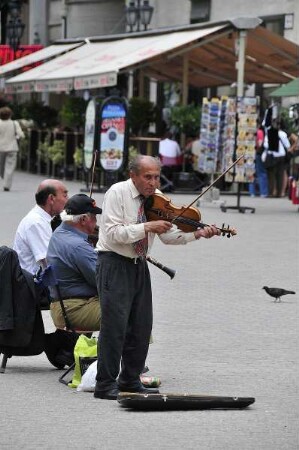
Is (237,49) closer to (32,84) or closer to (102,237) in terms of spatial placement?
(32,84)

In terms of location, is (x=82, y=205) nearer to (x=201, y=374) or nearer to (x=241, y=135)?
(x=201, y=374)

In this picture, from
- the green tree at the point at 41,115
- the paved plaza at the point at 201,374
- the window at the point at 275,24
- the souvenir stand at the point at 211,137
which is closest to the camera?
the paved plaza at the point at 201,374

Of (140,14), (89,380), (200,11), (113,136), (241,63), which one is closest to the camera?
(89,380)

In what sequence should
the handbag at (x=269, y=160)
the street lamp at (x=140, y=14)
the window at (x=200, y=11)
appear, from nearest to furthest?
the handbag at (x=269, y=160), the street lamp at (x=140, y=14), the window at (x=200, y=11)

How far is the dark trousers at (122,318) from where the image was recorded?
8.91 metres

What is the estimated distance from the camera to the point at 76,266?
10.1 m

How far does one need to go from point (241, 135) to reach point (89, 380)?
16541 mm

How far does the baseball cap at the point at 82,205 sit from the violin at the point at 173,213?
3.93ft

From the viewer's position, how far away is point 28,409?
8.70 m

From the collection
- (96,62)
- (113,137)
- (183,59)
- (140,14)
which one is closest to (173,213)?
(113,137)

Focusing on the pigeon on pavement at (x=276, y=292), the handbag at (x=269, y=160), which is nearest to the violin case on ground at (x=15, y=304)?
the pigeon on pavement at (x=276, y=292)

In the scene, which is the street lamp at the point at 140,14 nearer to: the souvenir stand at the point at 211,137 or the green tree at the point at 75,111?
the green tree at the point at 75,111

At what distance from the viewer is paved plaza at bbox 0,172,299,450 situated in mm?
7879

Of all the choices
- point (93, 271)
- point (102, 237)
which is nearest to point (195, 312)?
point (93, 271)
